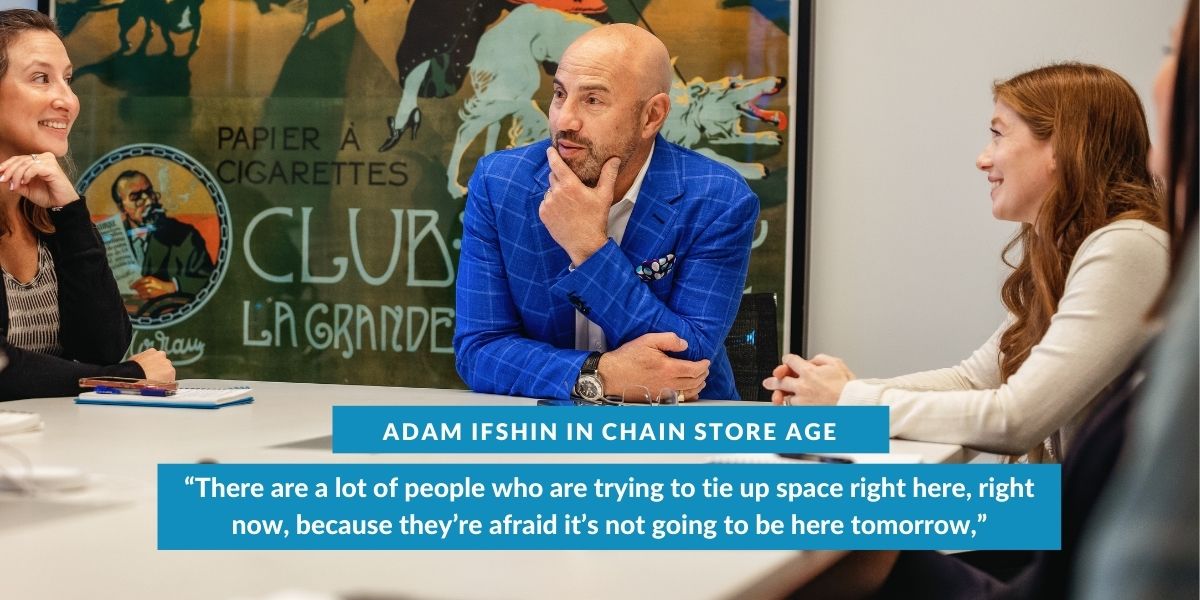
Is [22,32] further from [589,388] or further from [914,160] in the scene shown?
[914,160]

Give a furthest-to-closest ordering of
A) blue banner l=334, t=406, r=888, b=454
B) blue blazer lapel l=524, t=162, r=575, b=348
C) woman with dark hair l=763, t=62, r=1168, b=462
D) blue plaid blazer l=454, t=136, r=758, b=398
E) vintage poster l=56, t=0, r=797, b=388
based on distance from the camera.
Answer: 1. vintage poster l=56, t=0, r=797, b=388
2. blue blazer lapel l=524, t=162, r=575, b=348
3. blue plaid blazer l=454, t=136, r=758, b=398
4. woman with dark hair l=763, t=62, r=1168, b=462
5. blue banner l=334, t=406, r=888, b=454

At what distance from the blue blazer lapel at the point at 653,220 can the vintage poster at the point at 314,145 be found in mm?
1132

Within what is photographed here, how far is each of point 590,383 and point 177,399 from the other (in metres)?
0.75

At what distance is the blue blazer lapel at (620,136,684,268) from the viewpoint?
94.0 inches

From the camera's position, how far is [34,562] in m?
0.90

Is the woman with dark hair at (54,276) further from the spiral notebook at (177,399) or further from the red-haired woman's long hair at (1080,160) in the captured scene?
the red-haired woman's long hair at (1080,160)

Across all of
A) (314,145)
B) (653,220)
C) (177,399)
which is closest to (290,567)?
(177,399)

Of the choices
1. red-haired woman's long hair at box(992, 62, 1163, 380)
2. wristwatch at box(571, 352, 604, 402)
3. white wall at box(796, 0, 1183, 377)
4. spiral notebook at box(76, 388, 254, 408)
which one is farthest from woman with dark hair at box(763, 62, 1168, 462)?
white wall at box(796, 0, 1183, 377)

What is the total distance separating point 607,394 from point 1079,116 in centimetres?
98

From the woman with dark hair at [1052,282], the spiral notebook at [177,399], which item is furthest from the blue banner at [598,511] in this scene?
the spiral notebook at [177,399]

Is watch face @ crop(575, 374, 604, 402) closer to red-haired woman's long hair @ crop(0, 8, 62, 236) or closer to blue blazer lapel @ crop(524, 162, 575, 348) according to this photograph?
blue blazer lapel @ crop(524, 162, 575, 348)

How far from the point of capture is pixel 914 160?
135 inches

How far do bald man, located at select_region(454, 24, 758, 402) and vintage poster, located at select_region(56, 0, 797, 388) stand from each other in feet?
3.41

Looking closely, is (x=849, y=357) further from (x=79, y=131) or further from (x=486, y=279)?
(x=79, y=131)
